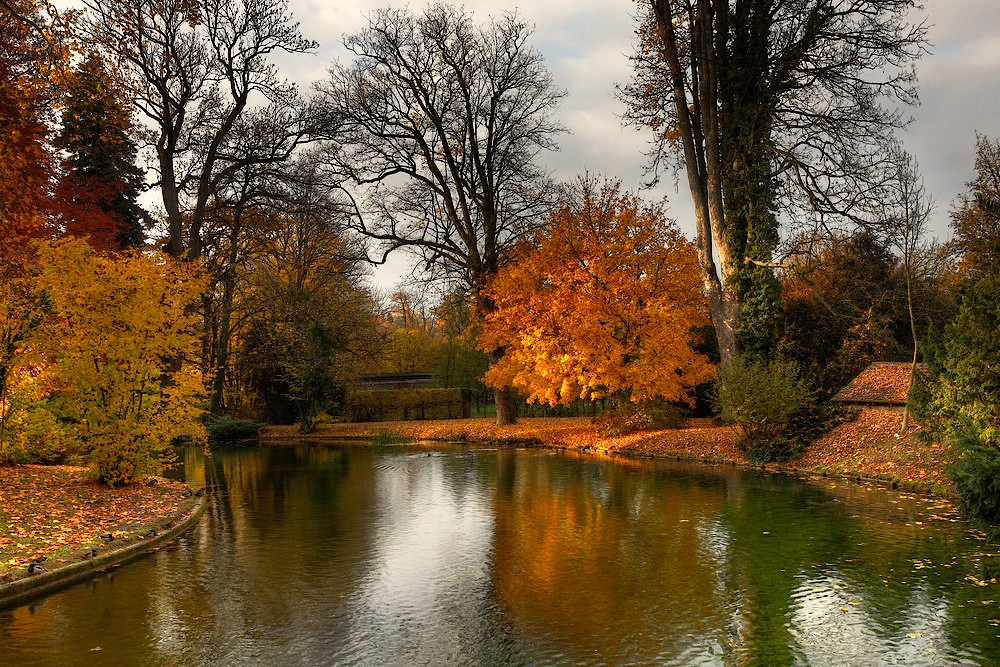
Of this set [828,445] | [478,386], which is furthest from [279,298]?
[828,445]

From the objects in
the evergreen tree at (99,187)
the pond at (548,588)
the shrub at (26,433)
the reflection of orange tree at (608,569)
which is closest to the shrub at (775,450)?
→ the pond at (548,588)

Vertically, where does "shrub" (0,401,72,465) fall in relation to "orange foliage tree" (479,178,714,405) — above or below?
below

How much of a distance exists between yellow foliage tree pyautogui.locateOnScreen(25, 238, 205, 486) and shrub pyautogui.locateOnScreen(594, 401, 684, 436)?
13.4 m

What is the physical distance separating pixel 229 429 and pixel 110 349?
1735 centimetres

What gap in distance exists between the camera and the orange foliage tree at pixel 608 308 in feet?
70.8

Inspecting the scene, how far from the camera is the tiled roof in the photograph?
18.1 m

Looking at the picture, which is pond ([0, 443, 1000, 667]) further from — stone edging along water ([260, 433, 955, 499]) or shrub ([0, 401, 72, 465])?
shrub ([0, 401, 72, 465])

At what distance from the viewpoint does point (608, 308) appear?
22.1 meters

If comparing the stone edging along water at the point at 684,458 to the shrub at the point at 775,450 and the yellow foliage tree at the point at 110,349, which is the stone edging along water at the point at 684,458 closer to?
the shrub at the point at 775,450

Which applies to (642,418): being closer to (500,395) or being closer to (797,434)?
(797,434)

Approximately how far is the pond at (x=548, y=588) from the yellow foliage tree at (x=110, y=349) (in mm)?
2172

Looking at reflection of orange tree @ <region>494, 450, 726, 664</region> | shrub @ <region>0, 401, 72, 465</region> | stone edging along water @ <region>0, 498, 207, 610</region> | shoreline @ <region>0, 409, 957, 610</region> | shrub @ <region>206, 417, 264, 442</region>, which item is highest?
shrub @ <region>0, 401, 72, 465</region>

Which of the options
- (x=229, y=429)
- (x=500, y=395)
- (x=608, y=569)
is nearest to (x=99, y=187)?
(x=229, y=429)

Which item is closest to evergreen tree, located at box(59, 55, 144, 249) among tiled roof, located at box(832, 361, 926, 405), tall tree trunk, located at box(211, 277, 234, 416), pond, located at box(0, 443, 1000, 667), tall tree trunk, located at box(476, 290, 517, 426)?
tall tree trunk, located at box(211, 277, 234, 416)
